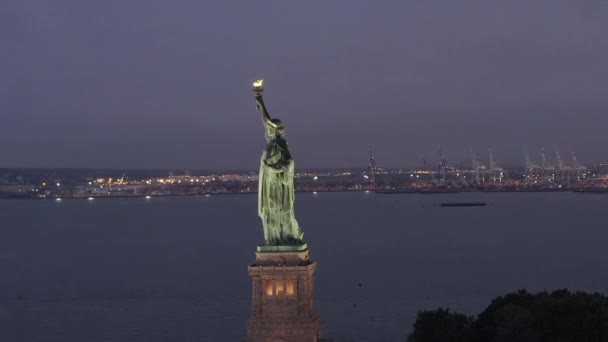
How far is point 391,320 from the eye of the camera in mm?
32688

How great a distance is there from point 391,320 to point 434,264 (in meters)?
18.5

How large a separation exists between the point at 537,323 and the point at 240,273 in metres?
29.9

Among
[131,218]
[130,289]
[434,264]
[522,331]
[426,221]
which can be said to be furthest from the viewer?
[131,218]

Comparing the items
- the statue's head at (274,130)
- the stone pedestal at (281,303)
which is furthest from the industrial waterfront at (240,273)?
the statue's head at (274,130)

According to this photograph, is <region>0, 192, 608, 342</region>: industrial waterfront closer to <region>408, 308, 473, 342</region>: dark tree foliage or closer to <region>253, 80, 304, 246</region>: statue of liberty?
<region>408, 308, 473, 342</region>: dark tree foliage

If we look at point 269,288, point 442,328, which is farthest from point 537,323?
point 269,288

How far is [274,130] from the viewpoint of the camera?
44.9 ft

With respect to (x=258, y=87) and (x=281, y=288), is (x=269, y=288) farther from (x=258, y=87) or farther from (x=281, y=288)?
(x=258, y=87)

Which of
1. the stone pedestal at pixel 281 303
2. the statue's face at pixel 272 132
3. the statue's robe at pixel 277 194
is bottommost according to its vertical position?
the stone pedestal at pixel 281 303

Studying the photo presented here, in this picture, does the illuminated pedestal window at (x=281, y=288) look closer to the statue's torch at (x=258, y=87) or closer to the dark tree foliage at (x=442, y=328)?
the statue's torch at (x=258, y=87)

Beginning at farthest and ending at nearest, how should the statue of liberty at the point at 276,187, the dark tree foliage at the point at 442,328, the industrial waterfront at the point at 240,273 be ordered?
the industrial waterfront at the point at 240,273 → the dark tree foliage at the point at 442,328 → the statue of liberty at the point at 276,187

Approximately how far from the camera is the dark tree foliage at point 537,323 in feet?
53.1

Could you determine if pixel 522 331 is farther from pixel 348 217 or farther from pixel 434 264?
pixel 348 217

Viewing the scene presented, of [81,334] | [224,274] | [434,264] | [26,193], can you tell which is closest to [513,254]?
[434,264]
